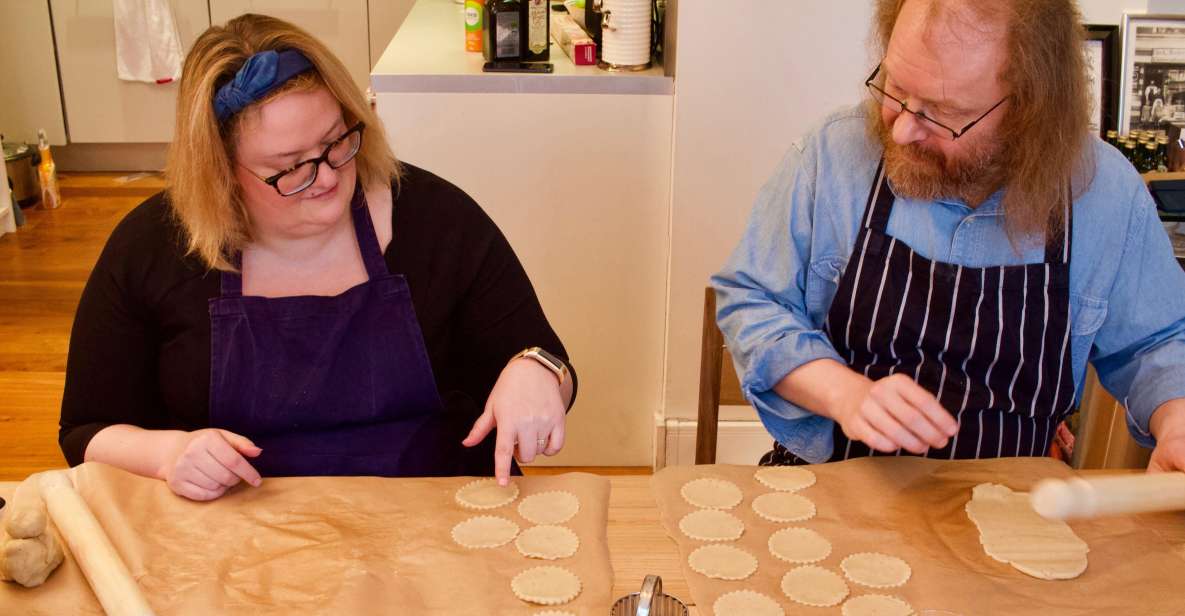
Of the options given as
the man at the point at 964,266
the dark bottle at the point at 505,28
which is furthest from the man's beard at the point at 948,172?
the dark bottle at the point at 505,28

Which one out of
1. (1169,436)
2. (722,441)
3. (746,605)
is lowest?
(722,441)

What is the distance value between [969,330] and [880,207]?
0.69ft

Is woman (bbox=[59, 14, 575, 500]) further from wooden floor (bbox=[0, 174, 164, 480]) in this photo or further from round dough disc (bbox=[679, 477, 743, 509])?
wooden floor (bbox=[0, 174, 164, 480])

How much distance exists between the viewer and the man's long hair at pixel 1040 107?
137 cm

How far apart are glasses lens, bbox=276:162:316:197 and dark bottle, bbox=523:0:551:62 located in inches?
51.7

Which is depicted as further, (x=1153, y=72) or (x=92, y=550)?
(x=1153, y=72)

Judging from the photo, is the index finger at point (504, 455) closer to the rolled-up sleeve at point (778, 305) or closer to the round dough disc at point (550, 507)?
the round dough disc at point (550, 507)

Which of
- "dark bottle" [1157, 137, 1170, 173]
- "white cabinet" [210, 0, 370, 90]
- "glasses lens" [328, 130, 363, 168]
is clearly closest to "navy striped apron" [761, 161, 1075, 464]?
"glasses lens" [328, 130, 363, 168]

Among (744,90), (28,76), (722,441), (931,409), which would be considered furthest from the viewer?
(28,76)

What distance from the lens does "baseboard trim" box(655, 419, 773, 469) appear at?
2846mm

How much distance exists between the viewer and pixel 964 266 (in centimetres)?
152

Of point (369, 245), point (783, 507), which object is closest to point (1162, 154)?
point (783, 507)

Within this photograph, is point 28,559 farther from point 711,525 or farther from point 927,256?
point 927,256

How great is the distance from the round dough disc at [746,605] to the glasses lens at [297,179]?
2.49 feet
